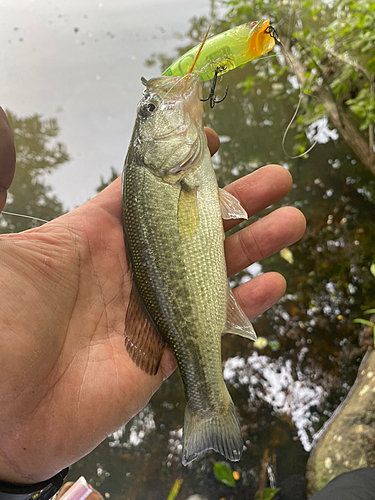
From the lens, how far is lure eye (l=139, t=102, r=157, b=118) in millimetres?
2027

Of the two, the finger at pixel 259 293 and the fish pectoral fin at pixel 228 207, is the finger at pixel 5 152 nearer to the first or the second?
the fish pectoral fin at pixel 228 207

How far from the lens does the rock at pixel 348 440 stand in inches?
107

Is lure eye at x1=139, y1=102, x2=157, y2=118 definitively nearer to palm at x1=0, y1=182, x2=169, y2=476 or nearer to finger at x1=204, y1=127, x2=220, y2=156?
finger at x1=204, y1=127, x2=220, y2=156

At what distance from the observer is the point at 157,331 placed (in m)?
2.05

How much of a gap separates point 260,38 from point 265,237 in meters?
1.26

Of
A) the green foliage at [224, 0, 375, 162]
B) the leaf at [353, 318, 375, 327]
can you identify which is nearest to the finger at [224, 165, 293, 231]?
the green foliage at [224, 0, 375, 162]

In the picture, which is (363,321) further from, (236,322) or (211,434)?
(211,434)

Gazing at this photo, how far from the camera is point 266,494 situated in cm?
285

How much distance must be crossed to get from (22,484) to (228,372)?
2.09 m

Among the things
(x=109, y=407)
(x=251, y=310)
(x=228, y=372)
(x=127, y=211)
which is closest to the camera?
(x=109, y=407)

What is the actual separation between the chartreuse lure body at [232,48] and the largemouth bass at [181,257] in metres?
0.11

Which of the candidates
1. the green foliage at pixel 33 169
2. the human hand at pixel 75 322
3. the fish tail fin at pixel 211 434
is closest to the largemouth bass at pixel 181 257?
the fish tail fin at pixel 211 434

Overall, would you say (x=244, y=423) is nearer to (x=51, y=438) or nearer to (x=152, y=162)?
(x=51, y=438)

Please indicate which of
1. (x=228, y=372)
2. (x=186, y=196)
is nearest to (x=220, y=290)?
(x=186, y=196)
